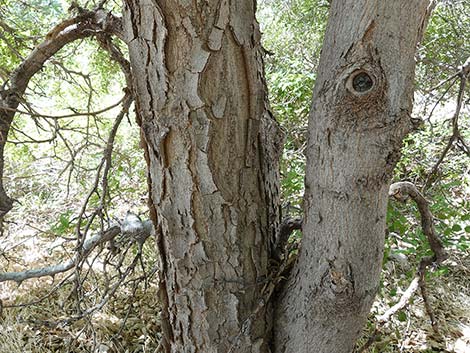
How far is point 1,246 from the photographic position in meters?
2.93

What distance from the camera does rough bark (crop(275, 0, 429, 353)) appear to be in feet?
2.64

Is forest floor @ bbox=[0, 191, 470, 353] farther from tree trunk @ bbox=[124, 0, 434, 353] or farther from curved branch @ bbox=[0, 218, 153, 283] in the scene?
tree trunk @ bbox=[124, 0, 434, 353]

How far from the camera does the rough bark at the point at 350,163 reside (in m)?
→ 0.81

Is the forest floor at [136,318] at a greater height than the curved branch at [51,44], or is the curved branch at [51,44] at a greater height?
the curved branch at [51,44]

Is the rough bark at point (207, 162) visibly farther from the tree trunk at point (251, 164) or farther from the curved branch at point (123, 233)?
the curved branch at point (123, 233)

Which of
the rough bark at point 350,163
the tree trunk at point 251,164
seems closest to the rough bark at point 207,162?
the tree trunk at point 251,164

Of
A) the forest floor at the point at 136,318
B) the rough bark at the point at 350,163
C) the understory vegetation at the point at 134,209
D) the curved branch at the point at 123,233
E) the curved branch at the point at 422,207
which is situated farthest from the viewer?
the forest floor at the point at 136,318

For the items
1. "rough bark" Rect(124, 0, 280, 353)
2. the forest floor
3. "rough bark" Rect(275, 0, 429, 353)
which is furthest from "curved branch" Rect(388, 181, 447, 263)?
the forest floor

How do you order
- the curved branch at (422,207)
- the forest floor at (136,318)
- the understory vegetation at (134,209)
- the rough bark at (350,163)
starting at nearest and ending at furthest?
the rough bark at (350,163) → the curved branch at (422,207) → the understory vegetation at (134,209) → the forest floor at (136,318)

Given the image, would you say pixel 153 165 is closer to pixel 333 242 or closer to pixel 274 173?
pixel 274 173

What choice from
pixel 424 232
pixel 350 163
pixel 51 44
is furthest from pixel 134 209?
pixel 350 163

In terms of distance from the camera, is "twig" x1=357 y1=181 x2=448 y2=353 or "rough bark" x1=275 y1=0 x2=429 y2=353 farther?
"twig" x1=357 y1=181 x2=448 y2=353

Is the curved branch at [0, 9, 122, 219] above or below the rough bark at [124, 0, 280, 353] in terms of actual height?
above

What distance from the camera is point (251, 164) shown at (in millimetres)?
929
